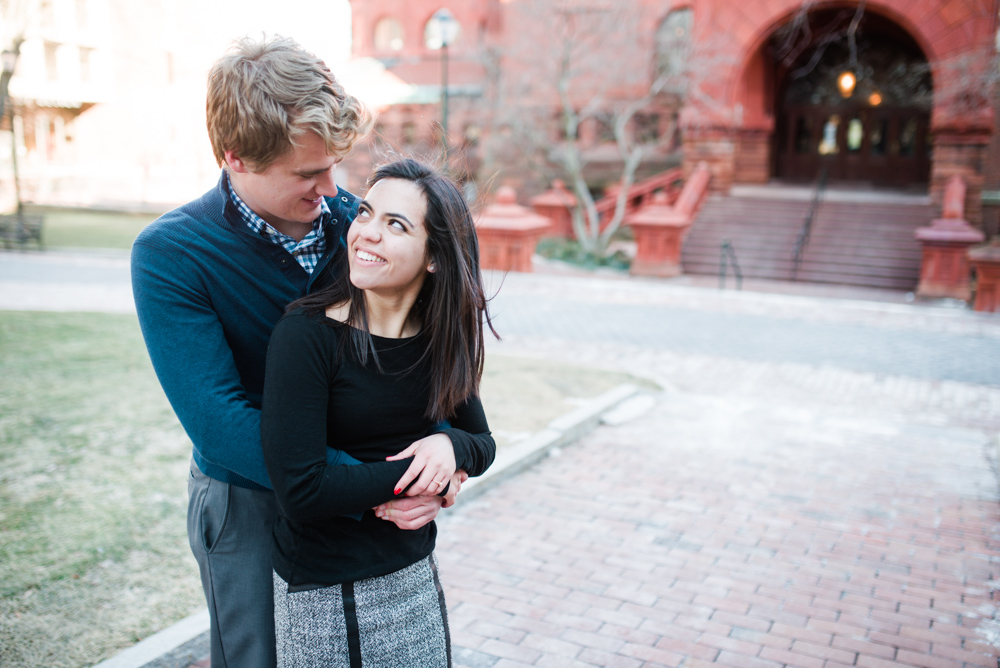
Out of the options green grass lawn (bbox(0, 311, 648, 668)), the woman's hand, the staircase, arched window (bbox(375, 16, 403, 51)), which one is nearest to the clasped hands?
the woman's hand

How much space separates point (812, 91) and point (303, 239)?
87.9ft

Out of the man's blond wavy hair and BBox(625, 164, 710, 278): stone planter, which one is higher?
the man's blond wavy hair

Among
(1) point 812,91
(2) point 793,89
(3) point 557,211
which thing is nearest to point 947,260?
(3) point 557,211

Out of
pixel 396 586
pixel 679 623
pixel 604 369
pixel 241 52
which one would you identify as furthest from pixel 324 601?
pixel 604 369

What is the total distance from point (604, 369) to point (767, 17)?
16.1 metres

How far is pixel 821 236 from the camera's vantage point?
1908 cm

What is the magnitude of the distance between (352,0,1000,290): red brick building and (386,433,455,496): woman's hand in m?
17.9

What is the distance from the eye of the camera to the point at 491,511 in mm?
5316

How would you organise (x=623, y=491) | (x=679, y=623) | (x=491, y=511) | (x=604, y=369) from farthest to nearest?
(x=604, y=369) < (x=623, y=491) < (x=491, y=511) < (x=679, y=623)

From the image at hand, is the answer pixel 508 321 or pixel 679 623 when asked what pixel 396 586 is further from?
pixel 508 321

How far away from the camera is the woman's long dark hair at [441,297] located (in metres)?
1.89

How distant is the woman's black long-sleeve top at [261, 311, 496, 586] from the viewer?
175 centimetres

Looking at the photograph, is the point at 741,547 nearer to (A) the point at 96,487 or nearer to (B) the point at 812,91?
(A) the point at 96,487

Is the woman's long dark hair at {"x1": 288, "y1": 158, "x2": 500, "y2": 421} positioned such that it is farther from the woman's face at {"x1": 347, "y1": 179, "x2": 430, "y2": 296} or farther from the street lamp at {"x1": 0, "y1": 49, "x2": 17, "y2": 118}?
the street lamp at {"x1": 0, "y1": 49, "x2": 17, "y2": 118}
